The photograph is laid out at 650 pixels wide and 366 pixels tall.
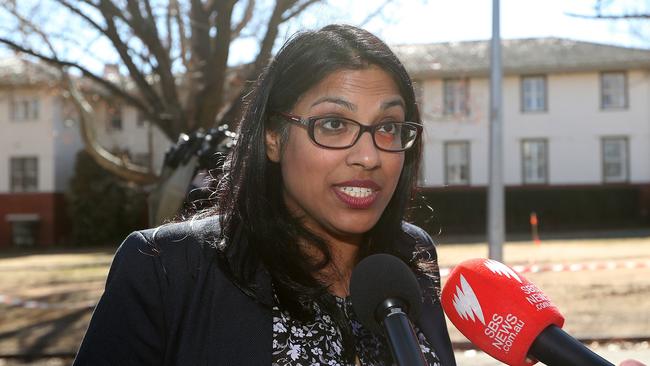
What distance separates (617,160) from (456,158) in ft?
21.1

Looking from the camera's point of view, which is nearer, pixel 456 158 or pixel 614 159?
pixel 614 159

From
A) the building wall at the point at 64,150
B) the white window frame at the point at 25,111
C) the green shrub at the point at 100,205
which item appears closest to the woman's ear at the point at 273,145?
the green shrub at the point at 100,205

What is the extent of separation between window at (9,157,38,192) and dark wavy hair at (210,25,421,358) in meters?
32.8

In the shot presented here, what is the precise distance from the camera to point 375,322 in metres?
1.76

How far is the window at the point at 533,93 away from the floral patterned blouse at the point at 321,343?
31784mm

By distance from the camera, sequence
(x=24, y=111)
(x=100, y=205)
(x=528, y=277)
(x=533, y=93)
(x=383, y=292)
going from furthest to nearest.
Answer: (x=24, y=111) → (x=533, y=93) → (x=100, y=205) → (x=528, y=277) → (x=383, y=292)

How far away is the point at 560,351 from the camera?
5.10 feet

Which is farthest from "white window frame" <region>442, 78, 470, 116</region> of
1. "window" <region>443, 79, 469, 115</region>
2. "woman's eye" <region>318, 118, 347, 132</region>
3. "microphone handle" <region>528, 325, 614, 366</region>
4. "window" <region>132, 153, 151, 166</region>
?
"microphone handle" <region>528, 325, 614, 366</region>

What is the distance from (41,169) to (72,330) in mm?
24756

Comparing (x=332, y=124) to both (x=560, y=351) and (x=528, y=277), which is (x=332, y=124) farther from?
(x=528, y=277)

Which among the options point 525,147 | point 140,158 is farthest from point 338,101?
point 140,158

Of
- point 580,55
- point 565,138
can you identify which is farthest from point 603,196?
point 580,55

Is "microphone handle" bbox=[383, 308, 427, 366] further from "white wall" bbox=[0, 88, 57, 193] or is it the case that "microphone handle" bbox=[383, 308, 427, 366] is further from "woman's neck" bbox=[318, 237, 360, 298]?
"white wall" bbox=[0, 88, 57, 193]

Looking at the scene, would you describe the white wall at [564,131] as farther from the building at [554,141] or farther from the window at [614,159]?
the window at [614,159]
